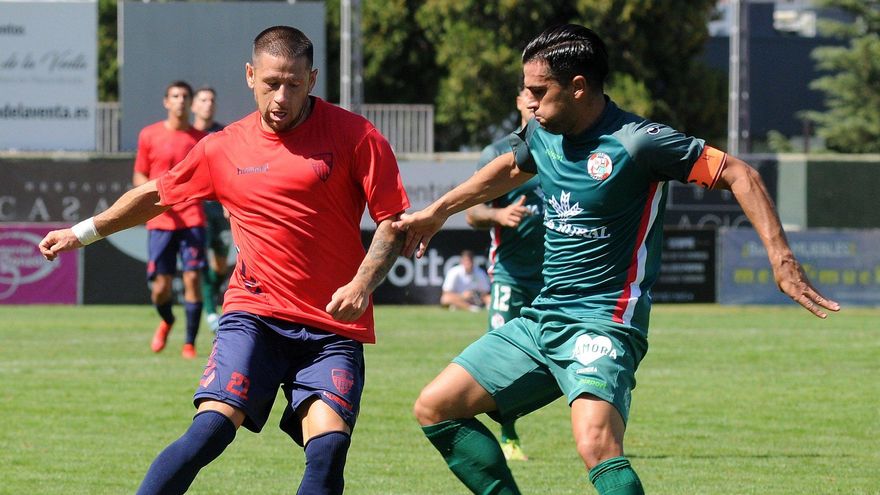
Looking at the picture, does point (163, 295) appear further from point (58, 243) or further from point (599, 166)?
point (599, 166)

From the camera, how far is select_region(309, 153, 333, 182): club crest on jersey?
6238 mm

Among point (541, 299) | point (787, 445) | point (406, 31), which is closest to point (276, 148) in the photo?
point (541, 299)

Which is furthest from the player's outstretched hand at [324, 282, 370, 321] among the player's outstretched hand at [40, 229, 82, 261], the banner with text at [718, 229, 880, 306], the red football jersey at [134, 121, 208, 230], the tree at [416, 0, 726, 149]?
the tree at [416, 0, 726, 149]

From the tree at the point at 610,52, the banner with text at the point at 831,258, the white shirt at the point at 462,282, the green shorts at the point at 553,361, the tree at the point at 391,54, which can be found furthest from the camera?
the tree at the point at 391,54

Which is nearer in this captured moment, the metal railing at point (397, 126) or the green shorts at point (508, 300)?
the green shorts at point (508, 300)

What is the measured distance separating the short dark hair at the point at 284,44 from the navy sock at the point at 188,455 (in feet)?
4.76

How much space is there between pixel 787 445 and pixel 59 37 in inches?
1009

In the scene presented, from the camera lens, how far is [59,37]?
109 ft

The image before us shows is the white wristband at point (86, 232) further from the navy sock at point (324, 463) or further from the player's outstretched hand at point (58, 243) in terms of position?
the navy sock at point (324, 463)

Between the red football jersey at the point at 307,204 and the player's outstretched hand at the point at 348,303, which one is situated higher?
the red football jersey at the point at 307,204

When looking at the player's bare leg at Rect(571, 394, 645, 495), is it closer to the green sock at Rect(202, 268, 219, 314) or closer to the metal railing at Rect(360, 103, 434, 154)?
the green sock at Rect(202, 268, 219, 314)

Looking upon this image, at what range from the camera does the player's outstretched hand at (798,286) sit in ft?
18.5

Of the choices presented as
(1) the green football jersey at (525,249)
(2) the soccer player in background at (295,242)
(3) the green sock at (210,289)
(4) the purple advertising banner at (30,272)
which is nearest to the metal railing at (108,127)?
(4) the purple advertising banner at (30,272)

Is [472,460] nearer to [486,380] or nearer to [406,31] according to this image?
[486,380]
